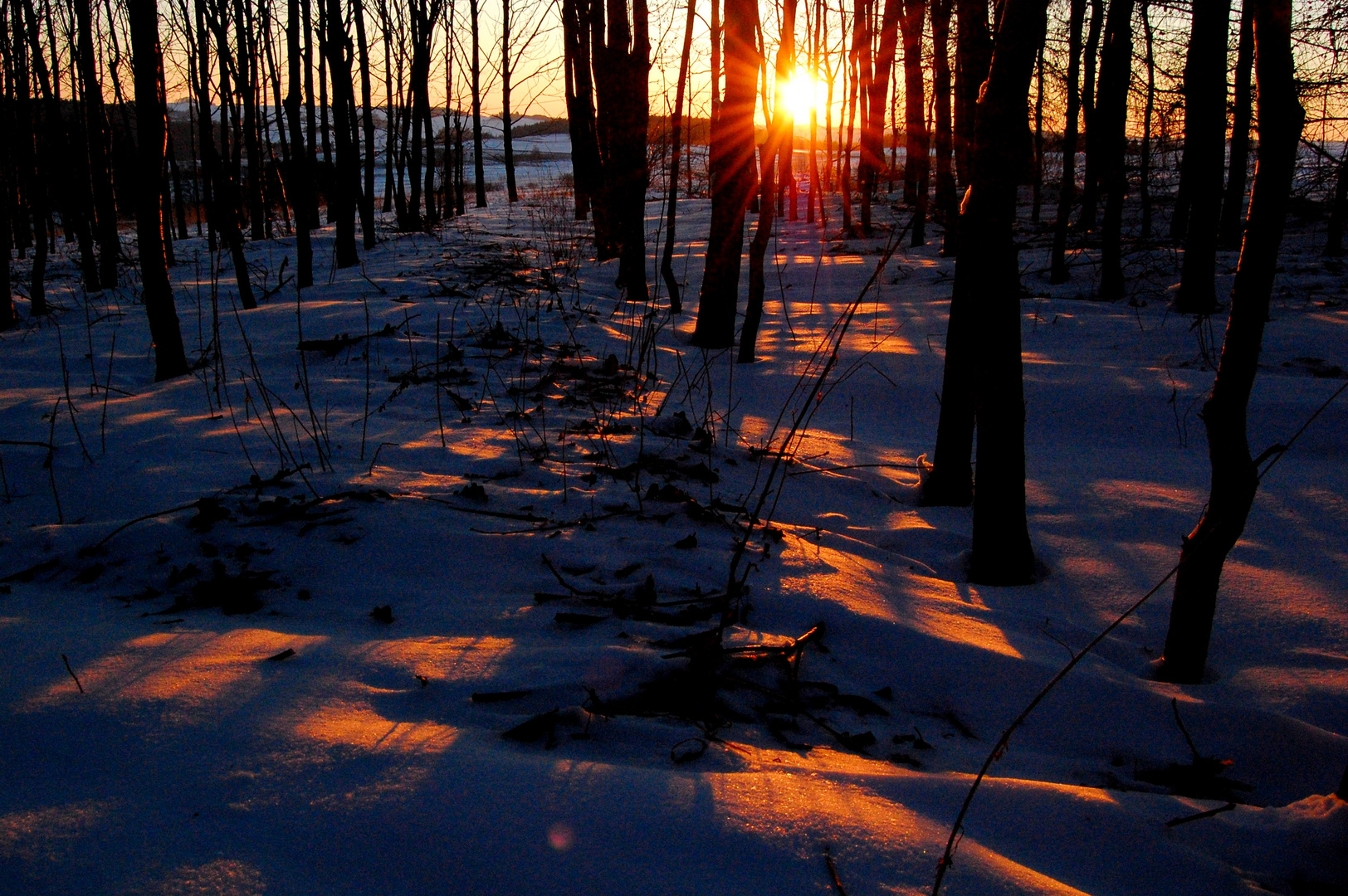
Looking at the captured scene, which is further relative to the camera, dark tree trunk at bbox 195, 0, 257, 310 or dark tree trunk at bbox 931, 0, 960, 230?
dark tree trunk at bbox 931, 0, 960, 230

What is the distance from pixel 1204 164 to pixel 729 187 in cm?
562

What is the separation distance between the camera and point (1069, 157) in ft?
36.8

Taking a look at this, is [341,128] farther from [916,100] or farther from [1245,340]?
[1245,340]

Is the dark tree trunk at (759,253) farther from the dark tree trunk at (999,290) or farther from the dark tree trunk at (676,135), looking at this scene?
the dark tree trunk at (999,290)

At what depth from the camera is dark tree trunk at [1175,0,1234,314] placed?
317 inches

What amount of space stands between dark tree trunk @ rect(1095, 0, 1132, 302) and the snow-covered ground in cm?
517

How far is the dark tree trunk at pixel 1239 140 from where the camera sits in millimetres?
10547

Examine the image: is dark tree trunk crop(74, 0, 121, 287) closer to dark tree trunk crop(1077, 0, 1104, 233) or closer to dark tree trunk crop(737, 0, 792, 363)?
dark tree trunk crop(737, 0, 792, 363)

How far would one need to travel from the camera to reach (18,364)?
530cm

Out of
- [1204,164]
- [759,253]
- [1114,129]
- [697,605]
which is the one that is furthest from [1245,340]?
[1114,129]

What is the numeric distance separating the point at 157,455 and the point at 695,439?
93.9 inches

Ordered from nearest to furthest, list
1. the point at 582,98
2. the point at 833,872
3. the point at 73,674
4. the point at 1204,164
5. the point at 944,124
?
the point at 833,872 < the point at 73,674 < the point at 1204,164 < the point at 944,124 < the point at 582,98

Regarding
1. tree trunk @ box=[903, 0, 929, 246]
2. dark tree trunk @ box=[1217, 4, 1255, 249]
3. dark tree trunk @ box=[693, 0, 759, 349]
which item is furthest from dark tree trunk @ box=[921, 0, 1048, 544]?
tree trunk @ box=[903, 0, 929, 246]

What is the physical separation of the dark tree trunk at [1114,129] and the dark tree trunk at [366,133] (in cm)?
1145
